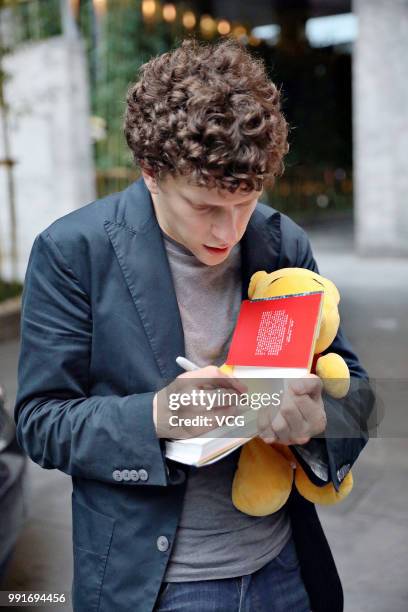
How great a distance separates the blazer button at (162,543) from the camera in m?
1.48

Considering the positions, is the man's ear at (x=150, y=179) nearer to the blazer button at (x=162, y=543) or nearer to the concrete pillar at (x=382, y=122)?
the blazer button at (x=162, y=543)

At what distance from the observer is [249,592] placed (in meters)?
1.54

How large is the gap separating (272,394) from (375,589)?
246cm

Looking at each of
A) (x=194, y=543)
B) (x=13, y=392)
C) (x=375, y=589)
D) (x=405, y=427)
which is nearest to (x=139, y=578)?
(x=194, y=543)

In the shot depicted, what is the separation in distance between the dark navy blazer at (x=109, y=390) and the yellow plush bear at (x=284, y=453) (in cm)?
6

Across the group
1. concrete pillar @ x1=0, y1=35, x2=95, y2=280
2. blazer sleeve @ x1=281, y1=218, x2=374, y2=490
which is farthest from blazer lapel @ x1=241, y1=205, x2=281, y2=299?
concrete pillar @ x1=0, y1=35, x2=95, y2=280

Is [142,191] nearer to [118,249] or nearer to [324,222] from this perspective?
[118,249]

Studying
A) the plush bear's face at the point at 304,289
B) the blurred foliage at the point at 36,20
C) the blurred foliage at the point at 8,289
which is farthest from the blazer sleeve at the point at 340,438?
the blurred foliage at the point at 36,20

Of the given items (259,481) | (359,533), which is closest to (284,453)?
(259,481)

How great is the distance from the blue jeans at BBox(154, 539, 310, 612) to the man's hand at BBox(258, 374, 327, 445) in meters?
0.35

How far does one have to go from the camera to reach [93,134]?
54.0ft

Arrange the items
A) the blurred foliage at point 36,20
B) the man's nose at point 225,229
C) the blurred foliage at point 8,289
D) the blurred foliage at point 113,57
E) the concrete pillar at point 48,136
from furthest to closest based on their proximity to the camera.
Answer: the blurred foliage at point 113,57 < the blurred foliage at point 36,20 < the concrete pillar at point 48,136 < the blurred foliage at point 8,289 < the man's nose at point 225,229

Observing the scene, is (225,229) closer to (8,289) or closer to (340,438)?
(340,438)

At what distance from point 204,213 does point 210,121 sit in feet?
0.55
